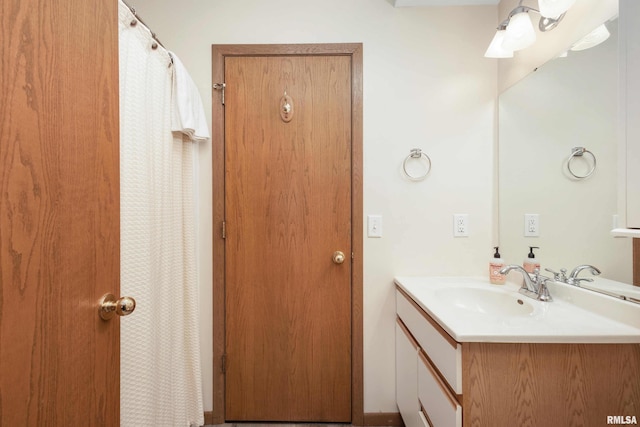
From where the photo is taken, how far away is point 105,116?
71 centimetres

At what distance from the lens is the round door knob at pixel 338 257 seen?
5.23 feet

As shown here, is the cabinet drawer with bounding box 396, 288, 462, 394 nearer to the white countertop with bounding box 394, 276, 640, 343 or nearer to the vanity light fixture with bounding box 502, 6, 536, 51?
the white countertop with bounding box 394, 276, 640, 343

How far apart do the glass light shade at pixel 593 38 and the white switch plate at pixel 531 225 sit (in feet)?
2.41

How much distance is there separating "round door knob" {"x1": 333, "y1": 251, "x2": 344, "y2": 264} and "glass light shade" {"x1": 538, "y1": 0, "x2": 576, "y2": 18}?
4.67 ft

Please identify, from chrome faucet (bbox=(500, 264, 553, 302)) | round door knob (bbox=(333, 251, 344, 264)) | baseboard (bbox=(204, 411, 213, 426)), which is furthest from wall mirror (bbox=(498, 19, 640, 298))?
baseboard (bbox=(204, 411, 213, 426))

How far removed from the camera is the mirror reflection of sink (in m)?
1.27

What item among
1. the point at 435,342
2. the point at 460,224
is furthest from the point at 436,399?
the point at 460,224

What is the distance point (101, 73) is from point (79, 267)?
0.48m

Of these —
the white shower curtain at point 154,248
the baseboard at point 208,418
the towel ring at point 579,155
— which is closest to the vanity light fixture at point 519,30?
the towel ring at point 579,155

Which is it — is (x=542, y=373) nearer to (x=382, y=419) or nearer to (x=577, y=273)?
(x=577, y=273)

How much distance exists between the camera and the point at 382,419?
5.21 ft

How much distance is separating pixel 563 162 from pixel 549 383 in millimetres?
913

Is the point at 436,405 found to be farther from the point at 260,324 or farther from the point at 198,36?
the point at 198,36

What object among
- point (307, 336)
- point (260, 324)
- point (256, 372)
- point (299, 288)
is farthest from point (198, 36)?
point (256, 372)
